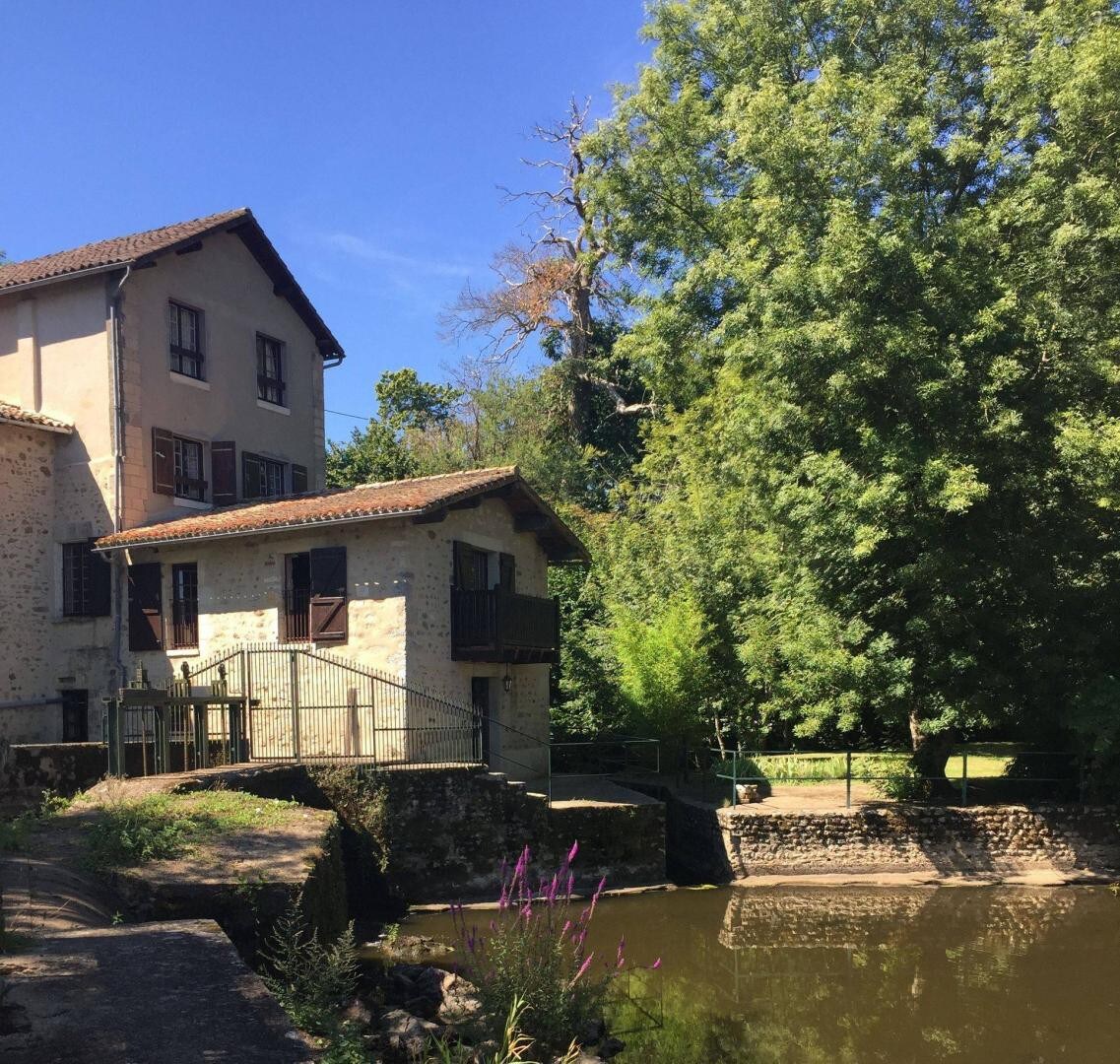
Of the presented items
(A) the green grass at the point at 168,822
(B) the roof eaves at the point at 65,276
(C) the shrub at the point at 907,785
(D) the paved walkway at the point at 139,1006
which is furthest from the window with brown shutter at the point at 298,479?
(D) the paved walkway at the point at 139,1006

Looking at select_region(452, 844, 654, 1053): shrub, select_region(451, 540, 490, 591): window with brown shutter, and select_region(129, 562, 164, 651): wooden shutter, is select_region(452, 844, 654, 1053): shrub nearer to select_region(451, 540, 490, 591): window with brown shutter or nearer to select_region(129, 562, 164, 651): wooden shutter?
select_region(451, 540, 490, 591): window with brown shutter

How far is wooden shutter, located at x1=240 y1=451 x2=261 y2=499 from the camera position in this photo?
21.2 metres

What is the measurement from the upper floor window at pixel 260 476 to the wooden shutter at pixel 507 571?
17.2 feet

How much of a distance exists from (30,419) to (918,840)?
17.3m

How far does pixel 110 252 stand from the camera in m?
19.6

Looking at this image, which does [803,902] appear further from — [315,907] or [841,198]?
[841,198]

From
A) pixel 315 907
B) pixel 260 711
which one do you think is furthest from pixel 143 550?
pixel 315 907

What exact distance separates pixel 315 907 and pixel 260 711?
8263 millimetres

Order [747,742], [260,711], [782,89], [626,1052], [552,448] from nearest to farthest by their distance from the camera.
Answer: [626,1052] → [260,711] → [782,89] → [747,742] → [552,448]

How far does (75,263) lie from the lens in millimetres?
19125

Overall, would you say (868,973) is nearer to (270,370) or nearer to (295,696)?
(295,696)

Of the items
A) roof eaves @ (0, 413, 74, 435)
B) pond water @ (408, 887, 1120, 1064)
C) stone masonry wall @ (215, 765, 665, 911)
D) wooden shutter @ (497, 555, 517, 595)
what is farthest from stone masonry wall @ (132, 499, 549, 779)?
pond water @ (408, 887, 1120, 1064)

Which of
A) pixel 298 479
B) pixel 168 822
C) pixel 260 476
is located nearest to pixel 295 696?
pixel 168 822

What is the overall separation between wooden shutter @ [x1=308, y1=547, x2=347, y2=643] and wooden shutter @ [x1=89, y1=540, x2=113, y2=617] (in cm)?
469
